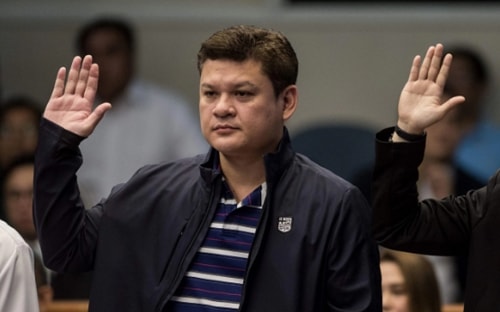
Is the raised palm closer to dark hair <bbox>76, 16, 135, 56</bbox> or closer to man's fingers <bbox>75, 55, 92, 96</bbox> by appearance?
man's fingers <bbox>75, 55, 92, 96</bbox>

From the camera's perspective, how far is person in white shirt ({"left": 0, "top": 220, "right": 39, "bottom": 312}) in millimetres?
4113

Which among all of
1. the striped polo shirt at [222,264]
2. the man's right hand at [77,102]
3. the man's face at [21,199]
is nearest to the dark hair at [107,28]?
the man's face at [21,199]

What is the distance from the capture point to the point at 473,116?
299 inches

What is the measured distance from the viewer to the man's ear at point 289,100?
4.23 metres

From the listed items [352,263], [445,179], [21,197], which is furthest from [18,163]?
[352,263]

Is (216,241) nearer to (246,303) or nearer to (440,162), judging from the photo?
(246,303)

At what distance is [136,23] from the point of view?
8.23m

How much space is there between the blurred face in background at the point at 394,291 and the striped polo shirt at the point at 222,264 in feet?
3.51

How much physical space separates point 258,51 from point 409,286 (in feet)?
4.36

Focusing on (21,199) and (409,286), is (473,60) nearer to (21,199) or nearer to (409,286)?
(21,199)

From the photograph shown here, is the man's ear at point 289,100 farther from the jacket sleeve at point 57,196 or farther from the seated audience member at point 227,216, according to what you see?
the jacket sleeve at point 57,196

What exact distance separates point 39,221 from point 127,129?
11.8 feet

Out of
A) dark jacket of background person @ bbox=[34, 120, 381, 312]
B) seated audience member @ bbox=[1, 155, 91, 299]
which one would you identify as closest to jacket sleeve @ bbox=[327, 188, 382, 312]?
dark jacket of background person @ bbox=[34, 120, 381, 312]

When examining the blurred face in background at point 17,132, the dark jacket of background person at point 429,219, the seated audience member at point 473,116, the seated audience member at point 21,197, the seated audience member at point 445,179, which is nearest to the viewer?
the dark jacket of background person at point 429,219
